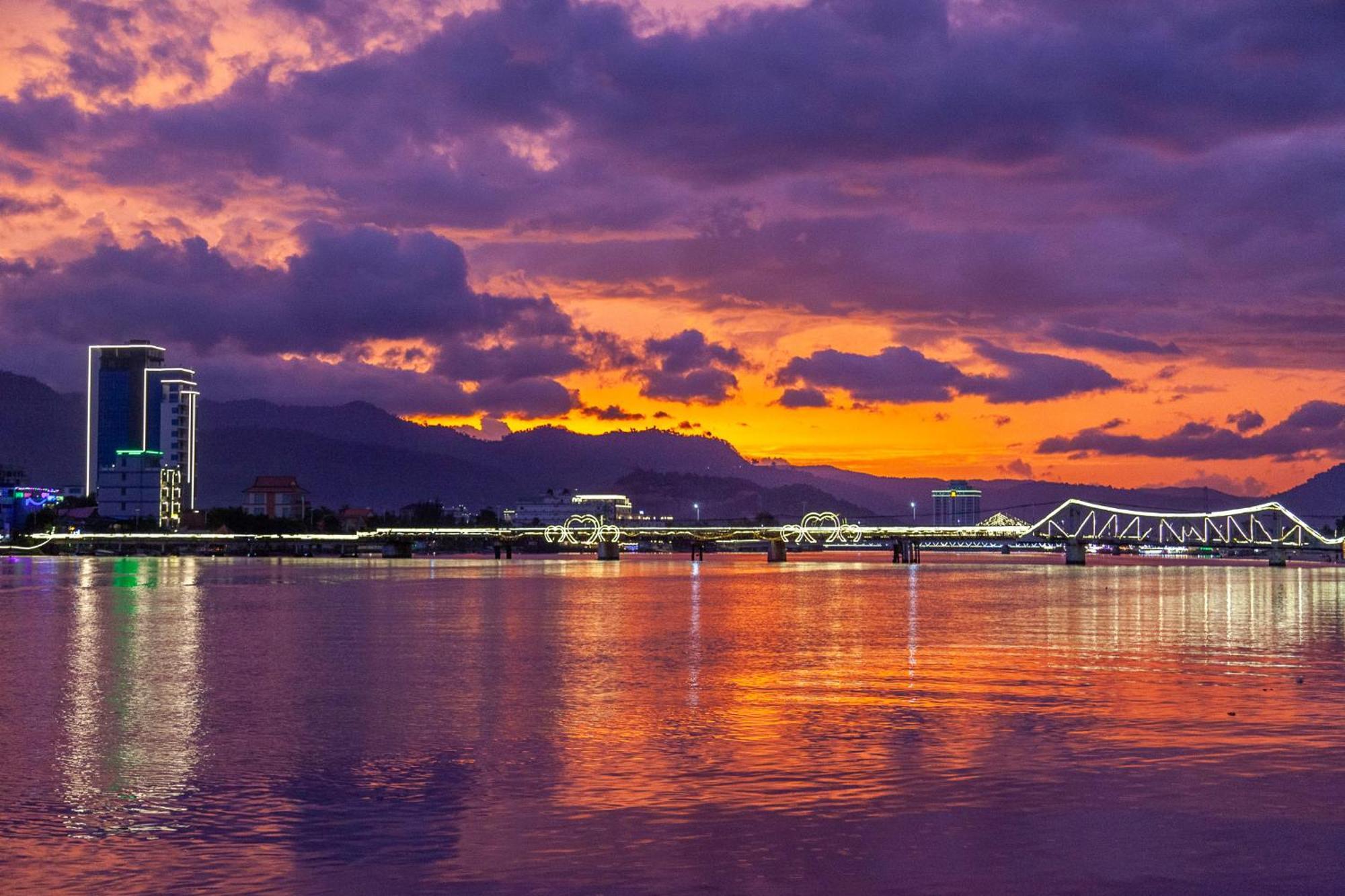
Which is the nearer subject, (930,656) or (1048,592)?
(930,656)

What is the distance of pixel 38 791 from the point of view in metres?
21.0

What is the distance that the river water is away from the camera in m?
16.7

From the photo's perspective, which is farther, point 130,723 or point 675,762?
point 130,723

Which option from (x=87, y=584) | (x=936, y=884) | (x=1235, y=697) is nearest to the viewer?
(x=936, y=884)

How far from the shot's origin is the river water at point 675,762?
1672 centimetres

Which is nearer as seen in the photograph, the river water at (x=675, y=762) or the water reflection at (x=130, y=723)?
the river water at (x=675, y=762)

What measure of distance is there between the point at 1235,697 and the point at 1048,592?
7432 cm

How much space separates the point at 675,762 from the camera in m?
24.0

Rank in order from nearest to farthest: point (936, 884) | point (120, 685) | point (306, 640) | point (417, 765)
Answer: point (936, 884) → point (417, 765) → point (120, 685) → point (306, 640)

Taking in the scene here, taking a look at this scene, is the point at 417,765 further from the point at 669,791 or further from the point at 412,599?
the point at 412,599

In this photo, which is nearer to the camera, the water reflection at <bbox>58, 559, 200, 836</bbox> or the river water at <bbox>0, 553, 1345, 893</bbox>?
the river water at <bbox>0, 553, 1345, 893</bbox>

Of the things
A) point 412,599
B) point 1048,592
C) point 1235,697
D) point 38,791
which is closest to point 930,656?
point 1235,697

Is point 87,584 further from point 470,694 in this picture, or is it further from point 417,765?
point 417,765

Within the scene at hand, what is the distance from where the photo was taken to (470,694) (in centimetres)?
3450
